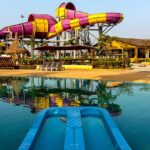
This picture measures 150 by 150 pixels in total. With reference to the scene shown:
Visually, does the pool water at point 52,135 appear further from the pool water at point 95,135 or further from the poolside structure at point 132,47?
the poolside structure at point 132,47

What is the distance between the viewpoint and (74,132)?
20.0ft

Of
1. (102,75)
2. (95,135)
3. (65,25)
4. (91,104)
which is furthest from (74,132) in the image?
(65,25)

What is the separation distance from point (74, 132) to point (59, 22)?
45748 mm

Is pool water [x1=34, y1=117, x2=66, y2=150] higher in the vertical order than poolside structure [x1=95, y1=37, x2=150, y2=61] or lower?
lower

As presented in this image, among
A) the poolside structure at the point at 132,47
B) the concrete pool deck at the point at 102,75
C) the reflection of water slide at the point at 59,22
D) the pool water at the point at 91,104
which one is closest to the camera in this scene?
the pool water at the point at 91,104

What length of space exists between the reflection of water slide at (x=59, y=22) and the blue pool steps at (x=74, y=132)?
38.8 metres

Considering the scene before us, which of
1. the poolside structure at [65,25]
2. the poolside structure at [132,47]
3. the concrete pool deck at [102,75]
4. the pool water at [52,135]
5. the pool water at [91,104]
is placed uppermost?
the poolside structure at [65,25]

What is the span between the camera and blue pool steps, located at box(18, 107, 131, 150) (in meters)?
5.47

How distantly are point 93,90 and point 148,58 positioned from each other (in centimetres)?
3568

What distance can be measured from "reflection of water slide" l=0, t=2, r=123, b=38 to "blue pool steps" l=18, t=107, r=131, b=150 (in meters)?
38.8

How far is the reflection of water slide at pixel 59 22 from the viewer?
46278 millimetres

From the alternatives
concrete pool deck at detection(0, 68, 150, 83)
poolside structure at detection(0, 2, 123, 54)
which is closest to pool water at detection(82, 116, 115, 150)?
concrete pool deck at detection(0, 68, 150, 83)

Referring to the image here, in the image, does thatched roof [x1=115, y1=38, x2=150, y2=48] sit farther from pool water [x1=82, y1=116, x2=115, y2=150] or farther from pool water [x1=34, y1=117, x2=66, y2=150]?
pool water [x1=34, y1=117, x2=66, y2=150]

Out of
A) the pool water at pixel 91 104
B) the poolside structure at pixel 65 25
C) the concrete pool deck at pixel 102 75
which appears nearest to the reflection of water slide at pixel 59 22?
the poolside structure at pixel 65 25
